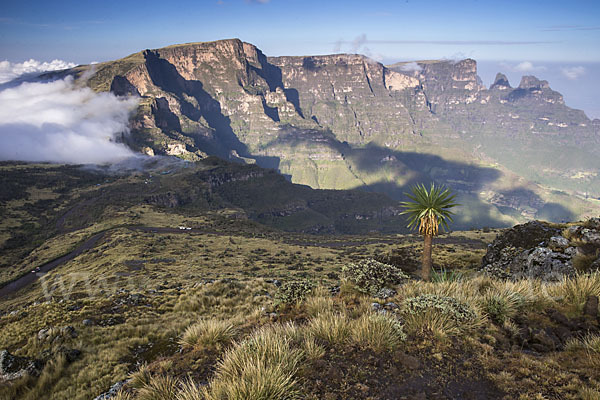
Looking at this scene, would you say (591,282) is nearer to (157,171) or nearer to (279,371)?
(279,371)

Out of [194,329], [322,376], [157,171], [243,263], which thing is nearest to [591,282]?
[322,376]

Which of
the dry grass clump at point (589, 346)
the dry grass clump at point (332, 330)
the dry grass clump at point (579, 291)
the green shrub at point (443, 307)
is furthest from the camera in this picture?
the dry grass clump at point (579, 291)

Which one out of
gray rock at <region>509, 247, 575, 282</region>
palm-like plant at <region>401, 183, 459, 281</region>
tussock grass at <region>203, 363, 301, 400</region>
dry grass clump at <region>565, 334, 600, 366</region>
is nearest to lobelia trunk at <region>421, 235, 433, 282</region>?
palm-like plant at <region>401, 183, 459, 281</region>

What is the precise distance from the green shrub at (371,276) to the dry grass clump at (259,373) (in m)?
7.73

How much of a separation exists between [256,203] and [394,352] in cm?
18612

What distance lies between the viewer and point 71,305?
15445mm

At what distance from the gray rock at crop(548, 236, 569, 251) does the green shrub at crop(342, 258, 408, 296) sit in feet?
26.0

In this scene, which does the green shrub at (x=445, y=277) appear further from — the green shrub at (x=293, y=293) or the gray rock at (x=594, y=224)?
the gray rock at (x=594, y=224)

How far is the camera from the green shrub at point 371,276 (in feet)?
44.3

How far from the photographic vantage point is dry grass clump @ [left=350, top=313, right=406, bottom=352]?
21.5ft

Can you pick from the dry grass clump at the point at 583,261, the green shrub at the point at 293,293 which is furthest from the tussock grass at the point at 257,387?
the dry grass clump at the point at 583,261

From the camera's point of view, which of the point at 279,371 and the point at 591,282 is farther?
the point at 591,282

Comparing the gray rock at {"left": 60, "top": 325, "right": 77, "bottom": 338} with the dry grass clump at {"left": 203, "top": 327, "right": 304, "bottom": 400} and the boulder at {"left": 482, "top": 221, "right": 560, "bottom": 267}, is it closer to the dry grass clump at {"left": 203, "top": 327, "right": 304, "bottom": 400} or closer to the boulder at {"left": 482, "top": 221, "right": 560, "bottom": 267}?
the dry grass clump at {"left": 203, "top": 327, "right": 304, "bottom": 400}

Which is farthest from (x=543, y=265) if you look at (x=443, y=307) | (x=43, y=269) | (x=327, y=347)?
(x=43, y=269)
